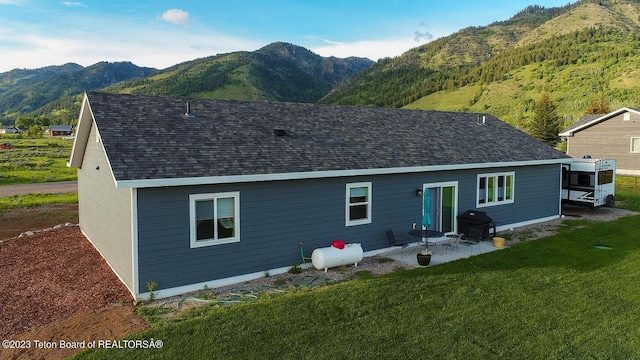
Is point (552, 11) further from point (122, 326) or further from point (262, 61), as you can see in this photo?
point (122, 326)

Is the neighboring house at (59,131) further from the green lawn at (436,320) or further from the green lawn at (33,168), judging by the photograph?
the green lawn at (436,320)

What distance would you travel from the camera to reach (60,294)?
31.1ft

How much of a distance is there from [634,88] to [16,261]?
247ft

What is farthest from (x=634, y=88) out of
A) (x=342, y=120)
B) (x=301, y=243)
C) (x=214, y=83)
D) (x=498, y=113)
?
(x=214, y=83)

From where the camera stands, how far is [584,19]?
394ft

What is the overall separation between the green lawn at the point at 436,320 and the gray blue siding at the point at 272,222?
1.69 metres

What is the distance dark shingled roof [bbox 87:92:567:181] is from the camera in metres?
9.88

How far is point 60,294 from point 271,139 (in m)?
6.40

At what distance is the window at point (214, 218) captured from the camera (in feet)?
31.8

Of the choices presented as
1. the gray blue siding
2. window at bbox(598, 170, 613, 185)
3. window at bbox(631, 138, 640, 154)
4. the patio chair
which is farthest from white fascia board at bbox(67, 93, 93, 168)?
window at bbox(631, 138, 640, 154)

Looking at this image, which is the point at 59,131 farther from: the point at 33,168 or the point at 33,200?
the point at 33,200

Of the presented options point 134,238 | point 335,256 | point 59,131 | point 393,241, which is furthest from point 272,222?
point 59,131

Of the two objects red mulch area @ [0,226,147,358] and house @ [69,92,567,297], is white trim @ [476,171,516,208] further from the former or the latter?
red mulch area @ [0,226,147,358]

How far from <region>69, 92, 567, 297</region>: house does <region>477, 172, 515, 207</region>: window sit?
51 mm
